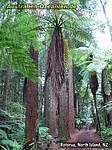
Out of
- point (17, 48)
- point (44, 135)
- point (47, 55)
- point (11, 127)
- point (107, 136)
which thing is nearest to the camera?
point (17, 48)

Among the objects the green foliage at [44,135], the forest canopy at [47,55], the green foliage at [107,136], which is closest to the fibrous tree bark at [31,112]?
the forest canopy at [47,55]

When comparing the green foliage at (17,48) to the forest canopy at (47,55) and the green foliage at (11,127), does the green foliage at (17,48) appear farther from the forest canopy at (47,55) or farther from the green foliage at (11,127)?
the green foliage at (11,127)


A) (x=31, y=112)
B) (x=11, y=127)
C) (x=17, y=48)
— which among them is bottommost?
(x=11, y=127)

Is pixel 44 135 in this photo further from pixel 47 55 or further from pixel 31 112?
pixel 47 55

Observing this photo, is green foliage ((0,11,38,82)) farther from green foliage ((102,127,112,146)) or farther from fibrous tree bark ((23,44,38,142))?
green foliage ((102,127,112,146))

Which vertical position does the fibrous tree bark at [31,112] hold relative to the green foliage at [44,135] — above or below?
above

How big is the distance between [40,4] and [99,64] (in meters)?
3.81

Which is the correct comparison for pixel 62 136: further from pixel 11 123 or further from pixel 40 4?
pixel 40 4

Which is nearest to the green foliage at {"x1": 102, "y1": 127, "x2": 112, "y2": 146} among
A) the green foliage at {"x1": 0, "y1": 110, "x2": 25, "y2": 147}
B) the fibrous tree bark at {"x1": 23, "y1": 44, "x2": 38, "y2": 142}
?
the green foliage at {"x1": 0, "y1": 110, "x2": 25, "y2": 147}

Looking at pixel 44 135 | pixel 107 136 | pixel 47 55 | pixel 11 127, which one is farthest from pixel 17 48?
pixel 44 135

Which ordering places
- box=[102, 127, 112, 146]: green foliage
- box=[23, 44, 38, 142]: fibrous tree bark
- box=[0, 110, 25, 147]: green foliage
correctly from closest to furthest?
box=[23, 44, 38, 142]: fibrous tree bark → box=[0, 110, 25, 147]: green foliage → box=[102, 127, 112, 146]: green foliage

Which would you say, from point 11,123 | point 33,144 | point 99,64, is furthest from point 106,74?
point 33,144

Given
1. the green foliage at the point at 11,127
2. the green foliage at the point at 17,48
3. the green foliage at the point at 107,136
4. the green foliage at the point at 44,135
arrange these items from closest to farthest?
the green foliage at the point at 17,48 < the green foliage at the point at 11,127 < the green foliage at the point at 107,136 < the green foliage at the point at 44,135

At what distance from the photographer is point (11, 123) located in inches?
433
